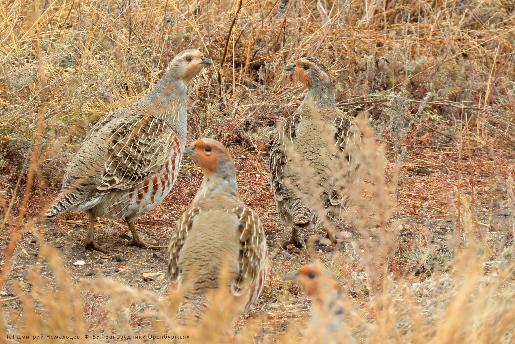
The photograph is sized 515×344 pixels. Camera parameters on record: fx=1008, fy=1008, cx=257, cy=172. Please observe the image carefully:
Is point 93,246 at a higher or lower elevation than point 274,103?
lower

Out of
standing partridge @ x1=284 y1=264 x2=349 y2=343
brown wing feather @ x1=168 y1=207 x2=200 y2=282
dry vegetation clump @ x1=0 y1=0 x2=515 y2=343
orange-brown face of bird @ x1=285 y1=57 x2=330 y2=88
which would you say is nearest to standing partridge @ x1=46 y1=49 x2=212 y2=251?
dry vegetation clump @ x1=0 y1=0 x2=515 y2=343

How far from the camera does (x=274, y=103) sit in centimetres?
829

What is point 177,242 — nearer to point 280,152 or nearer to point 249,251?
point 249,251

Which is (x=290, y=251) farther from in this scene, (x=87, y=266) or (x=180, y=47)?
(x=180, y=47)

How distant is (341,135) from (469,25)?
3.81m

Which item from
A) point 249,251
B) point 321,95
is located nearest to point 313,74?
point 321,95

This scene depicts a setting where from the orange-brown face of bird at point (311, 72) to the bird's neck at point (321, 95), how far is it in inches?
1.4

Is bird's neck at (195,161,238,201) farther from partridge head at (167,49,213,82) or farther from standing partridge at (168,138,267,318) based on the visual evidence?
partridge head at (167,49,213,82)

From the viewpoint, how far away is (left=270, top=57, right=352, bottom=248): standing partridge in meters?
6.38

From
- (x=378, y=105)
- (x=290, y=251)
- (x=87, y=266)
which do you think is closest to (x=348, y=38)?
(x=378, y=105)

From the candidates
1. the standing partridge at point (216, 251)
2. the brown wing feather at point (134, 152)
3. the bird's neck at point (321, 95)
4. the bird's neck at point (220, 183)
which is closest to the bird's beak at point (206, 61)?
the brown wing feather at point (134, 152)

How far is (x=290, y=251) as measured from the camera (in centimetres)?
675

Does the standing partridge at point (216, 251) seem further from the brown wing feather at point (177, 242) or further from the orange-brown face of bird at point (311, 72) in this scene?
the orange-brown face of bird at point (311, 72)

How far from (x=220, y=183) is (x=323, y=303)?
1.53 metres
